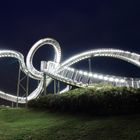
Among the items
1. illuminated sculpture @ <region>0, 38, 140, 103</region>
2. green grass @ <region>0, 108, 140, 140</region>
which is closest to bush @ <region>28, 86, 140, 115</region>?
green grass @ <region>0, 108, 140, 140</region>

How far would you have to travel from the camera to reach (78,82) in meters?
41.9

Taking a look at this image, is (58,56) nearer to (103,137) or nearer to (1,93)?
(1,93)

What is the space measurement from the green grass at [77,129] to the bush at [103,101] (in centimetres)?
84

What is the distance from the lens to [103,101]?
24.0 m

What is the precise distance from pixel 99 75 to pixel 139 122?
26.5 m

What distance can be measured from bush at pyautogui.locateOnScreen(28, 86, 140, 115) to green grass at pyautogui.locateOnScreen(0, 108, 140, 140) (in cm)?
84

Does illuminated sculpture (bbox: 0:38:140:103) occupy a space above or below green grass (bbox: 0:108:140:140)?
above

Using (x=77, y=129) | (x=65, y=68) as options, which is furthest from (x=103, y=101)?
(x=65, y=68)

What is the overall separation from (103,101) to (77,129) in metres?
4.28

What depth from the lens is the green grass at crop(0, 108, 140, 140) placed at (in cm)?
1869

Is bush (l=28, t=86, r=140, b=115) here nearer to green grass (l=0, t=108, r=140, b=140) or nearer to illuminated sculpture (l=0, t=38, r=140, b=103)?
green grass (l=0, t=108, r=140, b=140)

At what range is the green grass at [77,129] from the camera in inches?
736

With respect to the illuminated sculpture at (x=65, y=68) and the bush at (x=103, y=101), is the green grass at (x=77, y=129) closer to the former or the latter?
the bush at (x=103, y=101)

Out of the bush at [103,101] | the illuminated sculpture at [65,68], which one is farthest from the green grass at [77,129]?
the illuminated sculpture at [65,68]
